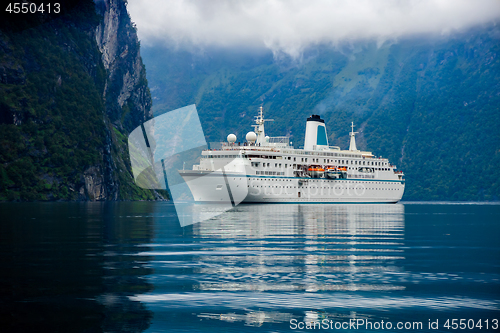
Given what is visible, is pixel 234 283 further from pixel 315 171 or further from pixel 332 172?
pixel 332 172

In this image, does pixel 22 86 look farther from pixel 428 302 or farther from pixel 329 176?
pixel 428 302

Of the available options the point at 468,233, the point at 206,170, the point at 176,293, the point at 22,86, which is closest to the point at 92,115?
the point at 22,86

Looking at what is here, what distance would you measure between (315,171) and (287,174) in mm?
8826

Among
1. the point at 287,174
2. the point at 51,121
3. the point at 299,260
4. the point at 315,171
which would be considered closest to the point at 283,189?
the point at 287,174

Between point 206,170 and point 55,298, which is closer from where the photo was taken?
point 55,298

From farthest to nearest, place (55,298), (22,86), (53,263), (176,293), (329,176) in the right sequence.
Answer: (22,86) → (329,176) → (53,263) → (176,293) → (55,298)

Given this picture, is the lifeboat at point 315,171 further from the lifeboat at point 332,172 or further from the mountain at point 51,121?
the mountain at point 51,121

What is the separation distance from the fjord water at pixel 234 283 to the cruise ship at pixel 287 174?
6921 centimetres

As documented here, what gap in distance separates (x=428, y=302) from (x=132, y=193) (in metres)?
183

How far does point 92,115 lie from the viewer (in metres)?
185

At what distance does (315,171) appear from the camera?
119312 millimetres

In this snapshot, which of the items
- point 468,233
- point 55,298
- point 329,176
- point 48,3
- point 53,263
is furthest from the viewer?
point 48,3

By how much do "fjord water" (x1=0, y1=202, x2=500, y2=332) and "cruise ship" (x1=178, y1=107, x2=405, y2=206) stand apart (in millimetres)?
69211

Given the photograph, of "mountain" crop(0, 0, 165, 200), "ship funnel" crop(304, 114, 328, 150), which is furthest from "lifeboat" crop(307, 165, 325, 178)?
"mountain" crop(0, 0, 165, 200)
